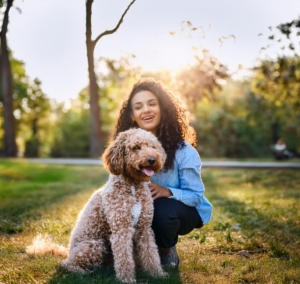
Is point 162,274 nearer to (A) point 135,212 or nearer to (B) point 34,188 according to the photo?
(A) point 135,212

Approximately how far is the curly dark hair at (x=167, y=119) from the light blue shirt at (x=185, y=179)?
8cm

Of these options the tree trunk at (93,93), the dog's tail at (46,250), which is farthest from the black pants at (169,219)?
the tree trunk at (93,93)

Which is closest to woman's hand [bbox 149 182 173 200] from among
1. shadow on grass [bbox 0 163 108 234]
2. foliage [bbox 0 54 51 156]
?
shadow on grass [bbox 0 163 108 234]

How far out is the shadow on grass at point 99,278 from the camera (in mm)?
3279

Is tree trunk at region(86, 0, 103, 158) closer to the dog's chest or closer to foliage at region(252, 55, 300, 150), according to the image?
the dog's chest

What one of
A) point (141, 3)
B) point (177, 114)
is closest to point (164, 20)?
point (141, 3)

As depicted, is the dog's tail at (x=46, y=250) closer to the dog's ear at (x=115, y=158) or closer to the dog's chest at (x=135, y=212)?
the dog's chest at (x=135, y=212)

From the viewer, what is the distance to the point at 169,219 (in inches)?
147

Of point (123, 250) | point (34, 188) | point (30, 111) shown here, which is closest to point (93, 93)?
point (34, 188)

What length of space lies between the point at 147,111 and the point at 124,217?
121 cm

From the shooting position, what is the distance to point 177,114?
4.28m

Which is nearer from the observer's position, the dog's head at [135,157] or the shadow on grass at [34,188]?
the dog's head at [135,157]

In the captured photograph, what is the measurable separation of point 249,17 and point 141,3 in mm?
1588

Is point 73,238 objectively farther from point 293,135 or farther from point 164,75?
point 293,135
